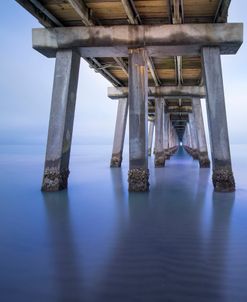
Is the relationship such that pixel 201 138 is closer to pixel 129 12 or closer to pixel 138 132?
pixel 138 132

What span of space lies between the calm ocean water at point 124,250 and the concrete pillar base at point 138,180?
944 mm

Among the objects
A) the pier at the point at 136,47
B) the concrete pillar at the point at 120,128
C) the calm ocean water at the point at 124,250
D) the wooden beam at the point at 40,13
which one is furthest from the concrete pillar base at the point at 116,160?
the calm ocean water at the point at 124,250

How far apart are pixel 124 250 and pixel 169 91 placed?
12933 mm

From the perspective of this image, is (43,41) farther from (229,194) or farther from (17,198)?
(229,194)

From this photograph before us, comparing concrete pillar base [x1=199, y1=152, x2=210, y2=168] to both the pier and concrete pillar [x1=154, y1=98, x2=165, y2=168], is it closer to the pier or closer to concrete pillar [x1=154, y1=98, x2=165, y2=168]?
concrete pillar [x1=154, y1=98, x2=165, y2=168]

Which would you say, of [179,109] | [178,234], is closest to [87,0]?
[178,234]

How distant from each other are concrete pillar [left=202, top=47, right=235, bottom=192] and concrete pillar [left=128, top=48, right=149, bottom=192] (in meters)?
1.69

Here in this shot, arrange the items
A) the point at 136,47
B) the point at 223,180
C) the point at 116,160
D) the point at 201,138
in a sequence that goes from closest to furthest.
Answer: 1. the point at 223,180
2. the point at 136,47
3. the point at 201,138
4. the point at 116,160

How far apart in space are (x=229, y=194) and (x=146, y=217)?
303 cm

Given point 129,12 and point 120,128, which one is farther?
point 120,128

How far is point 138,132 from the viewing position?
7.38 m

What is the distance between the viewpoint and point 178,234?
13.3ft

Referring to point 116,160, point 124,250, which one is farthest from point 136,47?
point 116,160

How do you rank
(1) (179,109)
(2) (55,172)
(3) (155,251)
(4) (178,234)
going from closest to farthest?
(3) (155,251) < (4) (178,234) < (2) (55,172) < (1) (179,109)
